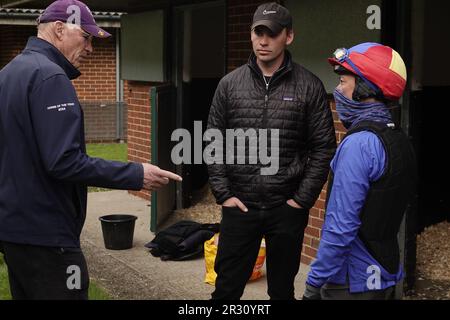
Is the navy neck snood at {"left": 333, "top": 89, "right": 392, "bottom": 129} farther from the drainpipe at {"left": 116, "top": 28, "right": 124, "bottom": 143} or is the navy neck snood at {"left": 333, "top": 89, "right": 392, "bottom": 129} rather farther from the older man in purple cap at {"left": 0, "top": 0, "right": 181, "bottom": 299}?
the drainpipe at {"left": 116, "top": 28, "right": 124, "bottom": 143}

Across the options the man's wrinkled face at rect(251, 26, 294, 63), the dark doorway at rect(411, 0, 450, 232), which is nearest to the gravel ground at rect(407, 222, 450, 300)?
the dark doorway at rect(411, 0, 450, 232)

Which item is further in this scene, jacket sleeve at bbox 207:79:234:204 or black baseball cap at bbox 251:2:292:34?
jacket sleeve at bbox 207:79:234:204

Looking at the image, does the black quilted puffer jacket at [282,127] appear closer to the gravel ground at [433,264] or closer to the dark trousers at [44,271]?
the dark trousers at [44,271]

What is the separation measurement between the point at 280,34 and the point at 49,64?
151 cm

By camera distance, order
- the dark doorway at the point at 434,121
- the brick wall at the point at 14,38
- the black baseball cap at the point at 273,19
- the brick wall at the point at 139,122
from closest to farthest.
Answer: the black baseball cap at the point at 273,19 → the dark doorway at the point at 434,121 → the brick wall at the point at 139,122 → the brick wall at the point at 14,38

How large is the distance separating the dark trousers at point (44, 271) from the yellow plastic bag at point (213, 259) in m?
2.52

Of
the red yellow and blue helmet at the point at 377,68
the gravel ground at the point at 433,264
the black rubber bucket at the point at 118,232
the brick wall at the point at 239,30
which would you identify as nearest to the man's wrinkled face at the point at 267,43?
the red yellow and blue helmet at the point at 377,68

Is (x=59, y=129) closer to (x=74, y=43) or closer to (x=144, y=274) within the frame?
(x=74, y=43)

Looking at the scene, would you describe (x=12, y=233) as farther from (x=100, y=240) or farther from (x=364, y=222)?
(x=100, y=240)

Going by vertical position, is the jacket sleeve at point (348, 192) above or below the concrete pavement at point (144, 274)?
above

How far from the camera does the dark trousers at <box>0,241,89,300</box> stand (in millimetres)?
2936

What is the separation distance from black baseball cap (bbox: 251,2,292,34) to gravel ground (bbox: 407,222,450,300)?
2.68m

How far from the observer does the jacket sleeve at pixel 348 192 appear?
2.67 metres

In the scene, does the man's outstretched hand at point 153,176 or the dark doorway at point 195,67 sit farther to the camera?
the dark doorway at point 195,67
